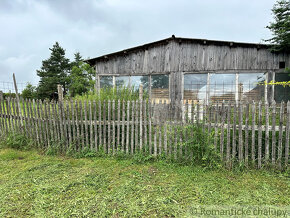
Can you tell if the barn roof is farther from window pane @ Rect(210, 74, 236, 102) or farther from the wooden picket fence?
the wooden picket fence

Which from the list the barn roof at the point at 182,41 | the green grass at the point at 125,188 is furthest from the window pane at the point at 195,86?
the green grass at the point at 125,188

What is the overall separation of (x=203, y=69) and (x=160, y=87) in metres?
2.70

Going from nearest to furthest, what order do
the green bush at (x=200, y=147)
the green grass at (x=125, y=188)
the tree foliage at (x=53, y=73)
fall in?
1. the green grass at (x=125, y=188)
2. the green bush at (x=200, y=147)
3. the tree foliage at (x=53, y=73)

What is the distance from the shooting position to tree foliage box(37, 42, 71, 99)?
30.8m

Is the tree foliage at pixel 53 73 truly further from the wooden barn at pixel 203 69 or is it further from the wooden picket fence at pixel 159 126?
the wooden picket fence at pixel 159 126

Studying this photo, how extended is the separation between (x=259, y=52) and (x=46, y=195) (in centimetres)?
1069

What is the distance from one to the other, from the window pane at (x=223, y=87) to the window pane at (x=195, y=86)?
1.42 ft

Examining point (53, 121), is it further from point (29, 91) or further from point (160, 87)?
point (29, 91)

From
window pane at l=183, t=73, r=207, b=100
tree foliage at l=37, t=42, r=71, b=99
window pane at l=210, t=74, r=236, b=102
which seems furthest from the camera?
tree foliage at l=37, t=42, r=71, b=99

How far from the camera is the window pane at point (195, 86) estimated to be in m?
8.90

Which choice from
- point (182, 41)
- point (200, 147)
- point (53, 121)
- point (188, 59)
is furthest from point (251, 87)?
point (53, 121)

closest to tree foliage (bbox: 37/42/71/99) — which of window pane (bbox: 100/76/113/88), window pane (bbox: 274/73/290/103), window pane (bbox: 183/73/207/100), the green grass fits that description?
window pane (bbox: 100/76/113/88)

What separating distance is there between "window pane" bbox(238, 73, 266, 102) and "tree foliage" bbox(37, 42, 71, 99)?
31520 mm

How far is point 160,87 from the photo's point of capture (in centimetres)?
958
